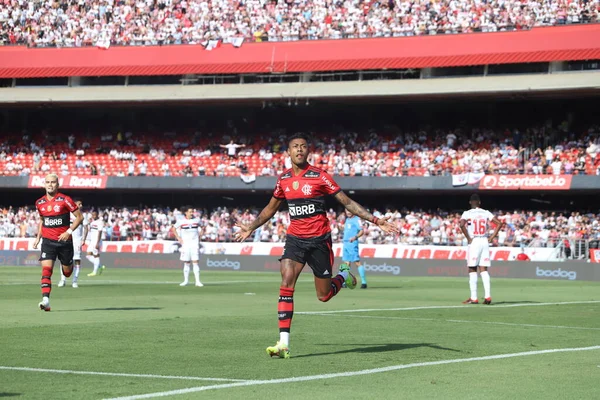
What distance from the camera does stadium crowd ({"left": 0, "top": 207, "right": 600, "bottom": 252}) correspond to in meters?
45.4

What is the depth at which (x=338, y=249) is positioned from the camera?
152 ft

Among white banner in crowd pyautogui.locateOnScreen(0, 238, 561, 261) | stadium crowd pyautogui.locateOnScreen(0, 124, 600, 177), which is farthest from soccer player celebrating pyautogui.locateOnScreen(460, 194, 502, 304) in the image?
stadium crowd pyautogui.locateOnScreen(0, 124, 600, 177)

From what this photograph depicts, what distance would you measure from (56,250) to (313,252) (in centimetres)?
786

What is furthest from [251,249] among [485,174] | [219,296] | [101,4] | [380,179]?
[219,296]

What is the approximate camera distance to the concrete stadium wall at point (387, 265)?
4006 centimetres

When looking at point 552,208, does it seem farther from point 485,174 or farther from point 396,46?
point 396,46


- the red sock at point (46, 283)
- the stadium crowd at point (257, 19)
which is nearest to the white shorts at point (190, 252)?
the red sock at point (46, 283)

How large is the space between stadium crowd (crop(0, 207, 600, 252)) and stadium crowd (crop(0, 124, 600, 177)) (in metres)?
2.36

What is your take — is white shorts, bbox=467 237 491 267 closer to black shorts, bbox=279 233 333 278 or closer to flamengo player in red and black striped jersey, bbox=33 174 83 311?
flamengo player in red and black striped jersey, bbox=33 174 83 311

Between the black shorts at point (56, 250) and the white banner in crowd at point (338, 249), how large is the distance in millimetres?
26946

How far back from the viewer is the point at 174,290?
88.4 ft

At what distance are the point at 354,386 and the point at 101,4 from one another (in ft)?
181

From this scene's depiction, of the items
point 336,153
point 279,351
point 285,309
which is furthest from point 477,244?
point 336,153

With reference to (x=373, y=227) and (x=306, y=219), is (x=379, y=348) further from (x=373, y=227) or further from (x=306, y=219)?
(x=373, y=227)
